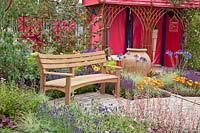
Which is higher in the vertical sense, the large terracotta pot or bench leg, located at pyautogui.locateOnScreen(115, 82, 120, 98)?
the large terracotta pot

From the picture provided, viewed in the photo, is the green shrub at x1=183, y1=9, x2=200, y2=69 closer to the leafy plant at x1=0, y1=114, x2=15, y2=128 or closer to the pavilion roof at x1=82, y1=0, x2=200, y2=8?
the pavilion roof at x1=82, y1=0, x2=200, y2=8

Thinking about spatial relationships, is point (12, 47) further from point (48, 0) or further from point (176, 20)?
point (176, 20)

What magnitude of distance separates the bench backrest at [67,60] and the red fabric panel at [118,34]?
19.8 ft

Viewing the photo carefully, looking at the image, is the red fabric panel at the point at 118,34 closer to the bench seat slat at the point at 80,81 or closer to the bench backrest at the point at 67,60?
the bench backrest at the point at 67,60

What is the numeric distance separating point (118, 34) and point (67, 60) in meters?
7.17

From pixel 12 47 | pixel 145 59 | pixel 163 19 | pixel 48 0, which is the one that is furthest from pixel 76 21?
pixel 163 19

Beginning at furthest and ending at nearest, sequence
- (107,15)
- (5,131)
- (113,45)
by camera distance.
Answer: (113,45)
(107,15)
(5,131)

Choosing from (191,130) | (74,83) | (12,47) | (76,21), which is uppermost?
(76,21)

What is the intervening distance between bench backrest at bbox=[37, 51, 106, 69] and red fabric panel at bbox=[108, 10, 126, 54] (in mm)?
6037

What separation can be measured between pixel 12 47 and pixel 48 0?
3.38 meters

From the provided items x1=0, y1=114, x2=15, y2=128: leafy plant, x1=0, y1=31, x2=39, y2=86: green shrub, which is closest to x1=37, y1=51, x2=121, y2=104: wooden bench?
x1=0, y1=31, x2=39, y2=86: green shrub

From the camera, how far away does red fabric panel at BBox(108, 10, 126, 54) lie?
516 inches

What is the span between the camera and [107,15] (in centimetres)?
1195

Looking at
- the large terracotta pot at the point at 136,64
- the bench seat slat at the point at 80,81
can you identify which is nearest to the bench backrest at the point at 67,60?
the bench seat slat at the point at 80,81
